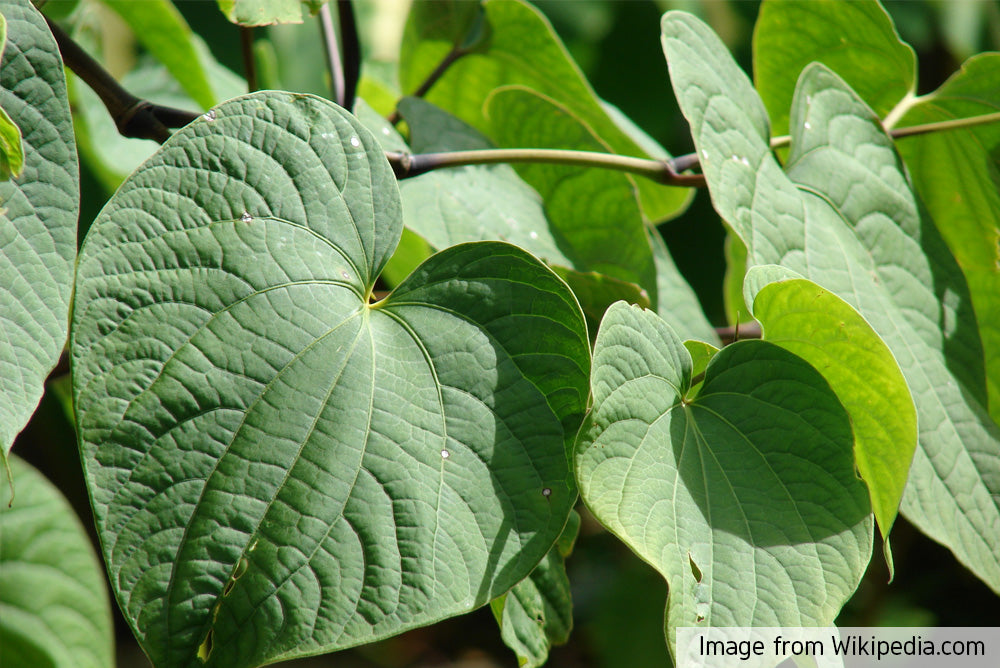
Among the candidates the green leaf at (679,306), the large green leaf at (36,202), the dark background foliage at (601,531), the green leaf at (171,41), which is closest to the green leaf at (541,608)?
the green leaf at (679,306)

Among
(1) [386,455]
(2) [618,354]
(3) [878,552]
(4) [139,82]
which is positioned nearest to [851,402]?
(2) [618,354]

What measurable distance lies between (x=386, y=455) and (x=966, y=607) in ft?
6.96

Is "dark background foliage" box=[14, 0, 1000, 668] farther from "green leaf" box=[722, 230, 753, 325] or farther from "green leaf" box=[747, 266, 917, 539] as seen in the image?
"green leaf" box=[747, 266, 917, 539]

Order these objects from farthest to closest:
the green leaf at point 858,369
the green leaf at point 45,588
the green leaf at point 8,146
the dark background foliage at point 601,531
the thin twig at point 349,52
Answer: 1. the dark background foliage at point 601,531
2. the green leaf at point 45,588
3. the thin twig at point 349,52
4. the green leaf at point 858,369
5. the green leaf at point 8,146

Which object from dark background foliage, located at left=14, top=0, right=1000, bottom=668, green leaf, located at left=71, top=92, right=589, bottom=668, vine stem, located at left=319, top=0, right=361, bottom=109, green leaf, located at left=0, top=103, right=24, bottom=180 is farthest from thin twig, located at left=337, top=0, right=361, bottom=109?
dark background foliage, located at left=14, top=0, right=1000, bottom=668

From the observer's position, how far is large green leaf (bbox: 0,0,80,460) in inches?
15.9

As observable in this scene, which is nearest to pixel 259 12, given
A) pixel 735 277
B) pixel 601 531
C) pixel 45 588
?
pixel 735 277

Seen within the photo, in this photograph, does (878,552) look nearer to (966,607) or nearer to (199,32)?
(966,607)

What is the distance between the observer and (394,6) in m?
1.61

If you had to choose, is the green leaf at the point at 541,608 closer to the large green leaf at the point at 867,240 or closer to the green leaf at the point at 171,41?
the large green leaf at the point at 867,240

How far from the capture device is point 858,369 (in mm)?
488

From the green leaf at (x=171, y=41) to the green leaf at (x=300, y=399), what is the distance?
0.45 metres

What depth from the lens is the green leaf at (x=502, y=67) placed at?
81 centimetres

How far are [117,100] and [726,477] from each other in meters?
0.48
